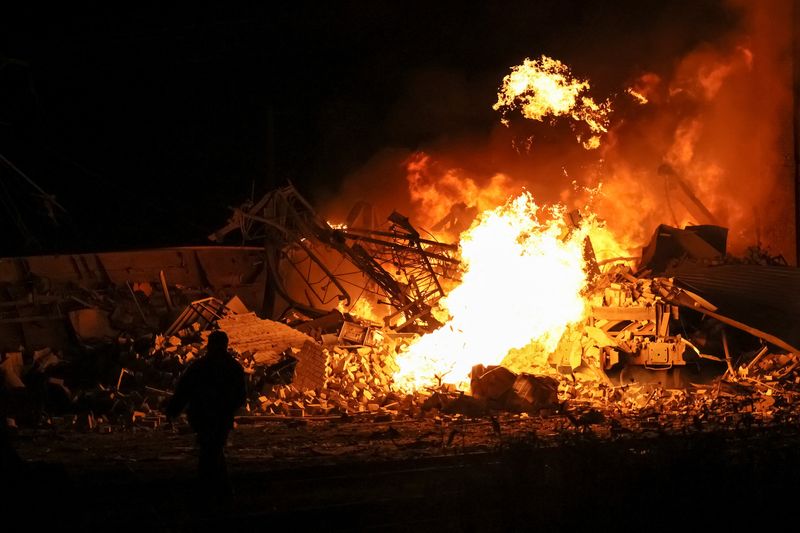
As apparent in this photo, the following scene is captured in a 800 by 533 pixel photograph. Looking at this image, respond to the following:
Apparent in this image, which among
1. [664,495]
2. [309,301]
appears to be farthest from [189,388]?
[309,301]

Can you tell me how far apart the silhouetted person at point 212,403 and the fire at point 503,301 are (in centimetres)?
891

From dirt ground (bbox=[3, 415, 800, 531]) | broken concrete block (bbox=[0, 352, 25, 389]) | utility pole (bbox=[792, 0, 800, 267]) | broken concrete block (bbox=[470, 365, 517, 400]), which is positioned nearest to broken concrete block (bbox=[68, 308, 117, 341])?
broken concrete block (bbox=[0, 352, 25, 389])

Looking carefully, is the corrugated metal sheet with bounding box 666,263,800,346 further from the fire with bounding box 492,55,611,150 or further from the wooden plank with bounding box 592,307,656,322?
the fire with bounding box 492,55,611,150

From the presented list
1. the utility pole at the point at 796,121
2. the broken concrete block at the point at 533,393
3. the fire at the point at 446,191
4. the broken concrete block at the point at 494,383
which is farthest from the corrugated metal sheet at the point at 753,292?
the utility pole at the point at 796,121

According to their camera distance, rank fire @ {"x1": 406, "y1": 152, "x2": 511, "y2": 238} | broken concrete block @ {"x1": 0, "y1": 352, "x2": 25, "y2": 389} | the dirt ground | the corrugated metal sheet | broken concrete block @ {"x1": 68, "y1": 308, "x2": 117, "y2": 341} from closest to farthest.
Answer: the dirt ground, broken concrete block @ {"x1": 0, "y1": 352, "x2": 25, "y2": 389}, broken concrete block @ {"x1": 68, "y1": 308, "x2": 117, "y2": 341}, the corrugated metal sheet, fire @ {"x1": 406, "y1": 152, "x2": 511, "y2": 238}

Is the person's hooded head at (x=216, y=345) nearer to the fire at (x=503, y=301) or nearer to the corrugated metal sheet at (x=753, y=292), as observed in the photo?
the fire at (x=503, y=301)

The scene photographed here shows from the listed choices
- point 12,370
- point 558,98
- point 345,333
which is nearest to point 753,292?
point 345,333

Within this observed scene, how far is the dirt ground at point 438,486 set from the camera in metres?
7.52

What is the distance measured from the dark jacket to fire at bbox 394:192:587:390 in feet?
29.6

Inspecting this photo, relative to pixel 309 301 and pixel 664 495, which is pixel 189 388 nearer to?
pixel 664 495

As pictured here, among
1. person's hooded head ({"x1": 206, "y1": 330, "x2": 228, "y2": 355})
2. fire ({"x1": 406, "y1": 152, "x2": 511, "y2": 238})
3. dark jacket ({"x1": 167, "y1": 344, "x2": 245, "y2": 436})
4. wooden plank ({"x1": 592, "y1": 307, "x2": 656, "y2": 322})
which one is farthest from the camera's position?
fire ({"x1": 406, "y1": 152, "x2": 511, "y2": 238})

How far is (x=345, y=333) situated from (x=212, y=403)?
412 inches

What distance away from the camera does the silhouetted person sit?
831 cm

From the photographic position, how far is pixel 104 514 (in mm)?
8141
